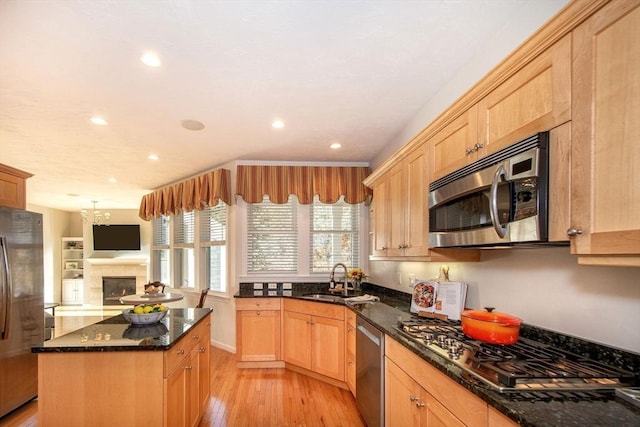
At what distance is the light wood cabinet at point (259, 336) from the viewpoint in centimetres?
417

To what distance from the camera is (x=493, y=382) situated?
1.25m

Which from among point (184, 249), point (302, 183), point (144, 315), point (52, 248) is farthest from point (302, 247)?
point (52, 248)

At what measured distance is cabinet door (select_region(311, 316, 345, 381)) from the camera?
3.53 m

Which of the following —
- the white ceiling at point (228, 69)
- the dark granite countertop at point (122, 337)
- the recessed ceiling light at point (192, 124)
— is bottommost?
the dark granite countertop at point (122, 337)

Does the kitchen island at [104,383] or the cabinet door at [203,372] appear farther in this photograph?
the cabinet door at [203,372]

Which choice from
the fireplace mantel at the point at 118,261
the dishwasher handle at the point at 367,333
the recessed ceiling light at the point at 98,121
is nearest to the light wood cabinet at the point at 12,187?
the recessed ceiling light at the point at 98,121

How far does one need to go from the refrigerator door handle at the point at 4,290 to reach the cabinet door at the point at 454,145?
11.9 ft

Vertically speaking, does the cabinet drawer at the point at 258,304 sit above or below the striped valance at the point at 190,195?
below

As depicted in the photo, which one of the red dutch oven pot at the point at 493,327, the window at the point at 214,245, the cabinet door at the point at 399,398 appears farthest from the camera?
the window at the point at 214,245

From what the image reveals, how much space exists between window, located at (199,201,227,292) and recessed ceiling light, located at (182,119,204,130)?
6.04ft

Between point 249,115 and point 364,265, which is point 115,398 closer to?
point 249,115

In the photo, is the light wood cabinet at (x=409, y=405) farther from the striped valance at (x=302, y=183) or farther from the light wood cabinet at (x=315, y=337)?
the striped valance at (x=302, y=183)

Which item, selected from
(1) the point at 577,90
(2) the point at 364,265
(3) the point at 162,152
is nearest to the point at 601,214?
(1) the point at 577,90

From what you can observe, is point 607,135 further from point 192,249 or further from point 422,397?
point 192,249
